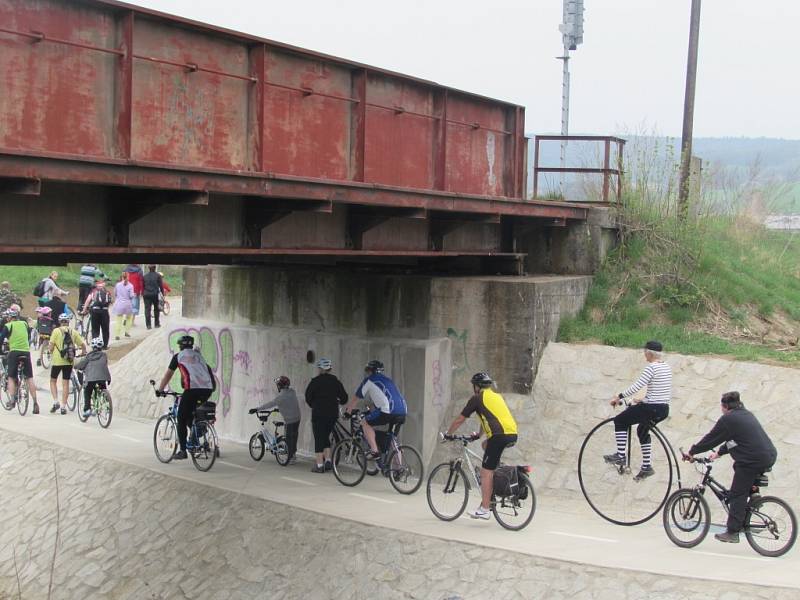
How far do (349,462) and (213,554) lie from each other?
2743mm

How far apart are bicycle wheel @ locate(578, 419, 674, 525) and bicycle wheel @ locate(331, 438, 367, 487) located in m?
3.32

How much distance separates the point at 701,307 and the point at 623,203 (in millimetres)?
2824

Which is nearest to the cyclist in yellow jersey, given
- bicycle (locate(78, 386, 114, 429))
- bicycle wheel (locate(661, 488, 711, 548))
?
bicycle wheel (locate(661, 488, 711, 548))

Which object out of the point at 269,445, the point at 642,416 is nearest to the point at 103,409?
the point at 269,445

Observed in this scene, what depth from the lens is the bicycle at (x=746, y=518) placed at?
12.1m

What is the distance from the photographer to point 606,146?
21859mm

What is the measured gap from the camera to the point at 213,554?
15617 mm

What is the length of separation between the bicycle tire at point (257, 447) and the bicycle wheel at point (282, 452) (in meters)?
0.32

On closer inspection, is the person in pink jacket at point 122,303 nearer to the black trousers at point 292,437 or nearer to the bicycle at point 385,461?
the black trousers at point 292,437

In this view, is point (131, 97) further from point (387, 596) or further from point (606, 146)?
point (606, 146)

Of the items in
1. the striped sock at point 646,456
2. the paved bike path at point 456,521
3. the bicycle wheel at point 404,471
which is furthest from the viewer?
the bicycle wheel at point 404,471

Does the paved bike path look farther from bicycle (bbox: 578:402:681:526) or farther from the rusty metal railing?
the rusty metal railing

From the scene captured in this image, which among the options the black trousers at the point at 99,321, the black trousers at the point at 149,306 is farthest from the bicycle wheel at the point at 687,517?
the black trousers at the point at 149,306

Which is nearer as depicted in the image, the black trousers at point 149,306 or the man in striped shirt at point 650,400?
A: the man in striped shirt at point 650,400
